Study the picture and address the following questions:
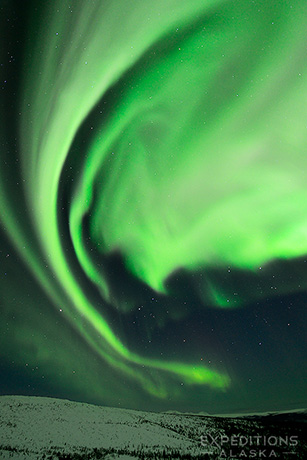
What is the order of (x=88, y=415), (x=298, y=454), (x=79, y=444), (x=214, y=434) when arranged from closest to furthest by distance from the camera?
(x=79, y=444), (x=298, y=454), (x=214, y=434), (x=88, y=415)

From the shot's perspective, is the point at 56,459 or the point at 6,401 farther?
the point at 6,401

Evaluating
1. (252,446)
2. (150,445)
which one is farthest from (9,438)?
(252,446)

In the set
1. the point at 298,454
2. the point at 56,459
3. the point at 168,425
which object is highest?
the point at 56,459

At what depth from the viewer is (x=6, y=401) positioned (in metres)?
29.4

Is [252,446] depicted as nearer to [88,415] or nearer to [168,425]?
[168,425]

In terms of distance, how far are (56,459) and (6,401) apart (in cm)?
2065

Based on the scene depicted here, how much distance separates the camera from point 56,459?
42.0 feet

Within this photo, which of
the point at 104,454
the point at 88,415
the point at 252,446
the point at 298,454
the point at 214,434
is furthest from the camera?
the point at 88,415

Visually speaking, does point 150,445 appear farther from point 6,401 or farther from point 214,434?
point 6,401

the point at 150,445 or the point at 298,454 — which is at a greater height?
the point at 150,445

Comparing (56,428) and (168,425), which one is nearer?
(56,428)

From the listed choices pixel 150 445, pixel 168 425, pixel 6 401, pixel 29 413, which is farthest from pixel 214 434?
pixel 6 401

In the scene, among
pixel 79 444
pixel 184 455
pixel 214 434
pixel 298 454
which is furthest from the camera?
pixel 214 434

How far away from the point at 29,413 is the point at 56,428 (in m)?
6.08
